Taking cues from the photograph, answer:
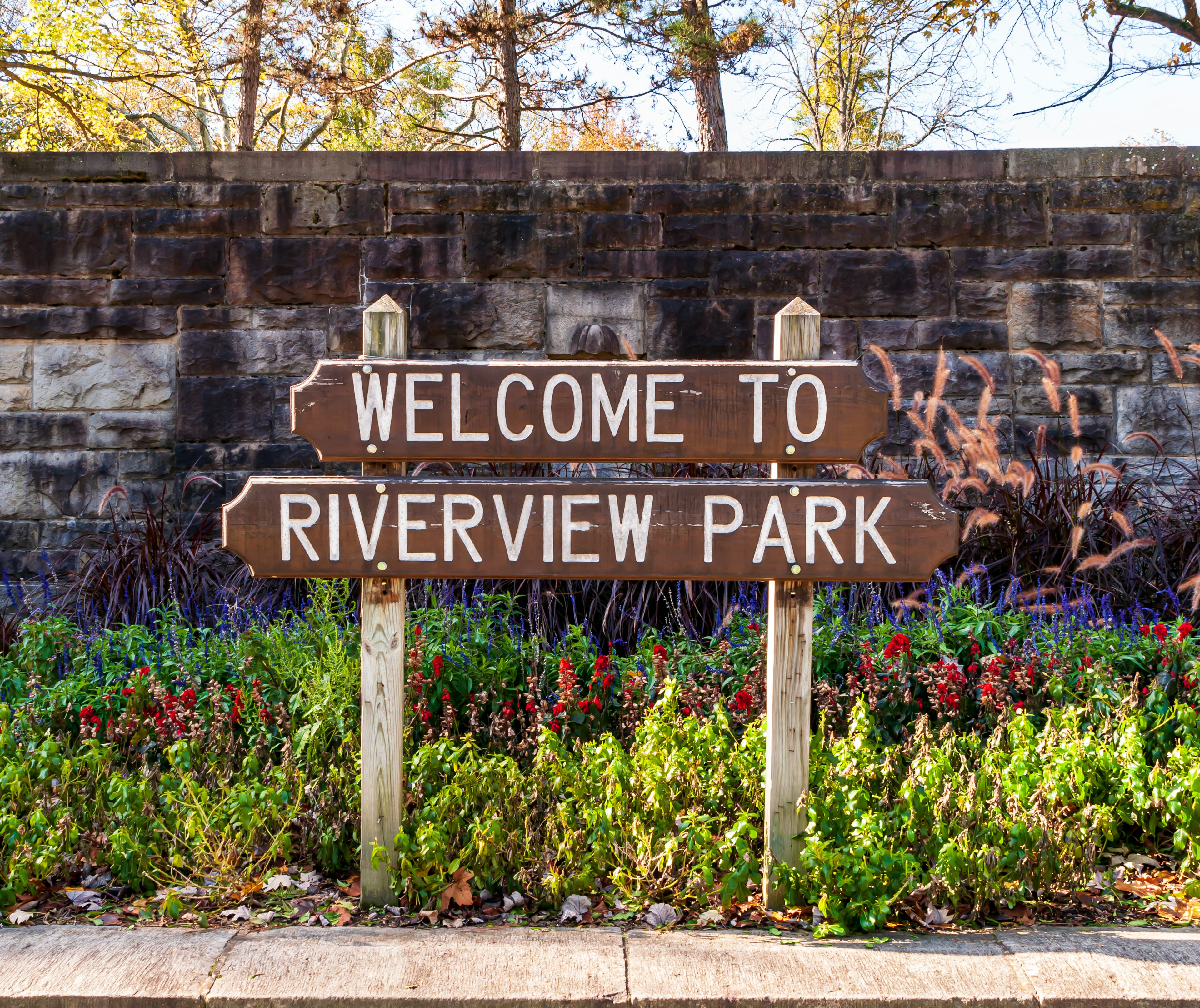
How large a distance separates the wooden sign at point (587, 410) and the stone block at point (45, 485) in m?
3.61

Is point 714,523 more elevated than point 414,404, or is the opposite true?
point 414,404

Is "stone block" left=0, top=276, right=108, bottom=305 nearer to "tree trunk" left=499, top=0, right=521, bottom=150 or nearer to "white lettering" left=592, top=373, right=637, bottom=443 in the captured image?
"white lettering" left=592, top=373, right=637, bottom=443

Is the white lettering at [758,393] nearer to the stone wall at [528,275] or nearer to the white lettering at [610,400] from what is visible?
the white lettering at [610,400]

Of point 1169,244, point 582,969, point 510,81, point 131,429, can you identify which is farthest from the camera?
point 510,81

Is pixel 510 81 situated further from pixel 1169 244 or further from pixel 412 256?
pixel 1169 244

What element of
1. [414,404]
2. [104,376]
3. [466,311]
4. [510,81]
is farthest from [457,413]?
[510,81]

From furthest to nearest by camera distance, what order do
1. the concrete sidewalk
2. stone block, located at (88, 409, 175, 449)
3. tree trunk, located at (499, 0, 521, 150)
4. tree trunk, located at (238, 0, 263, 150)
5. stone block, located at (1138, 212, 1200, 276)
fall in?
tree trunk, located at (238, 0, 263, 150)
tree trunk, located at (499, 0, 521, 150)
stone block, located at (88, 409, 175, 449)
stone block, located at (1138, 212, 1200, 276)
the concrete sidewalk

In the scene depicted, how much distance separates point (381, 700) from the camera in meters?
2.80

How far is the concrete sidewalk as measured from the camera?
229 cm

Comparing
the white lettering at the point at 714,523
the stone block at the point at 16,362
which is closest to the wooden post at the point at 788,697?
the white lettering at the point at 714,523

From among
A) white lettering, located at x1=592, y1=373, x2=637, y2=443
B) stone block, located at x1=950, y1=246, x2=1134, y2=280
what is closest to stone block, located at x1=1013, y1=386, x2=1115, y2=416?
stone block, located at x1=950, y1=246, x2=1134, y2=280

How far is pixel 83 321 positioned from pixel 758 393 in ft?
15.0

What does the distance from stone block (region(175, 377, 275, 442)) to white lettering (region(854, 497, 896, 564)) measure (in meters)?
3.98

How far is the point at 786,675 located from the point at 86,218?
16.4ft
